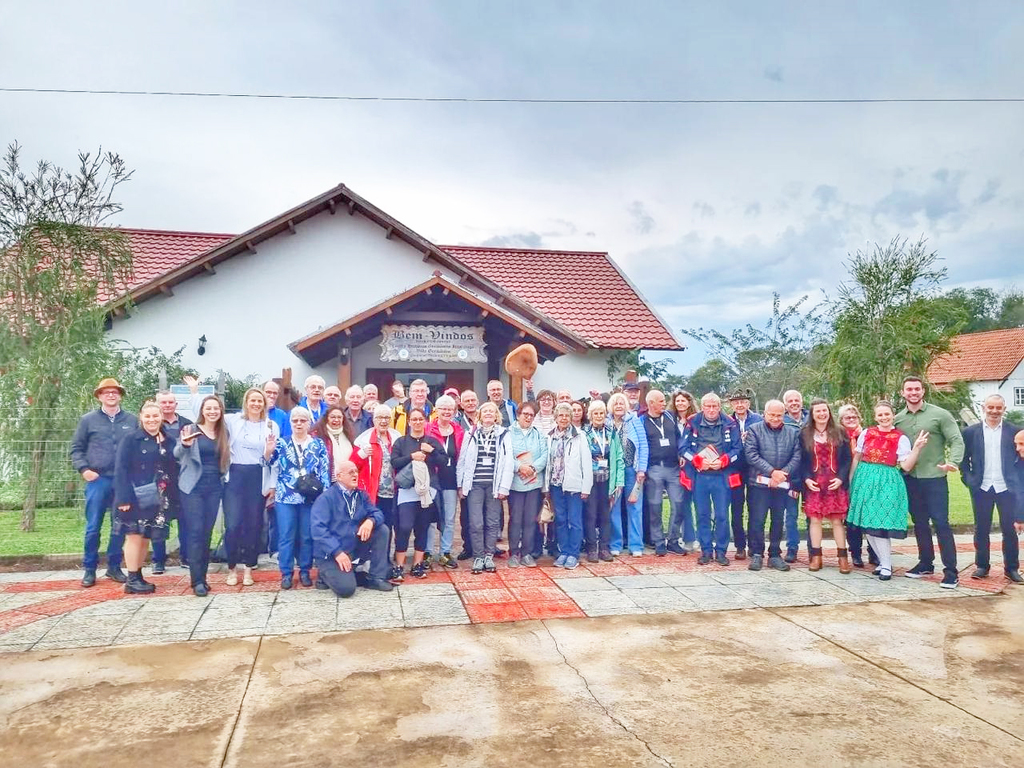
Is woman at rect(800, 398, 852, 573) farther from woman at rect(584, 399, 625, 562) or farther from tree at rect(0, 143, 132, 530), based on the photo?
tree at rect(0, 143, 132, 530)

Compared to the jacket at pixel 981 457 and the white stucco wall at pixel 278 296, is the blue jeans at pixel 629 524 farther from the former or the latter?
the white stucco wall at pixel 278 296

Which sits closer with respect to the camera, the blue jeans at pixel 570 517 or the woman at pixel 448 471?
the woman at pixel 448 471

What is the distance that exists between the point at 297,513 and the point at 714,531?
14.4 feet

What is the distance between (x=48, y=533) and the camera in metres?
8.73

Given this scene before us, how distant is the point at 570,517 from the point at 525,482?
67cm

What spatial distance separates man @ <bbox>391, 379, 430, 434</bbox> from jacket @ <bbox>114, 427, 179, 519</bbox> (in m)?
2.22

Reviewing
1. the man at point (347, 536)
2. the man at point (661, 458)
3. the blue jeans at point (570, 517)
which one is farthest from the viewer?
the man at point (661, 458)

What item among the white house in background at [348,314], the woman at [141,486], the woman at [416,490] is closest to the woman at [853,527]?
the woman at [416,490]

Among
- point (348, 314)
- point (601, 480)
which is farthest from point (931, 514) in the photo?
point (348, 314)

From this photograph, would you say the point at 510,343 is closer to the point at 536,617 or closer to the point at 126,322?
the point at 126,322

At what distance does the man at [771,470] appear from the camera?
287 inches

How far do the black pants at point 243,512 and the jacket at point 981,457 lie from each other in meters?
6.66

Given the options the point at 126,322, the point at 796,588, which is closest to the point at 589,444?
the point at 796,588

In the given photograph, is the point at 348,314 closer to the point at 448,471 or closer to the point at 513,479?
the point at 448,471
